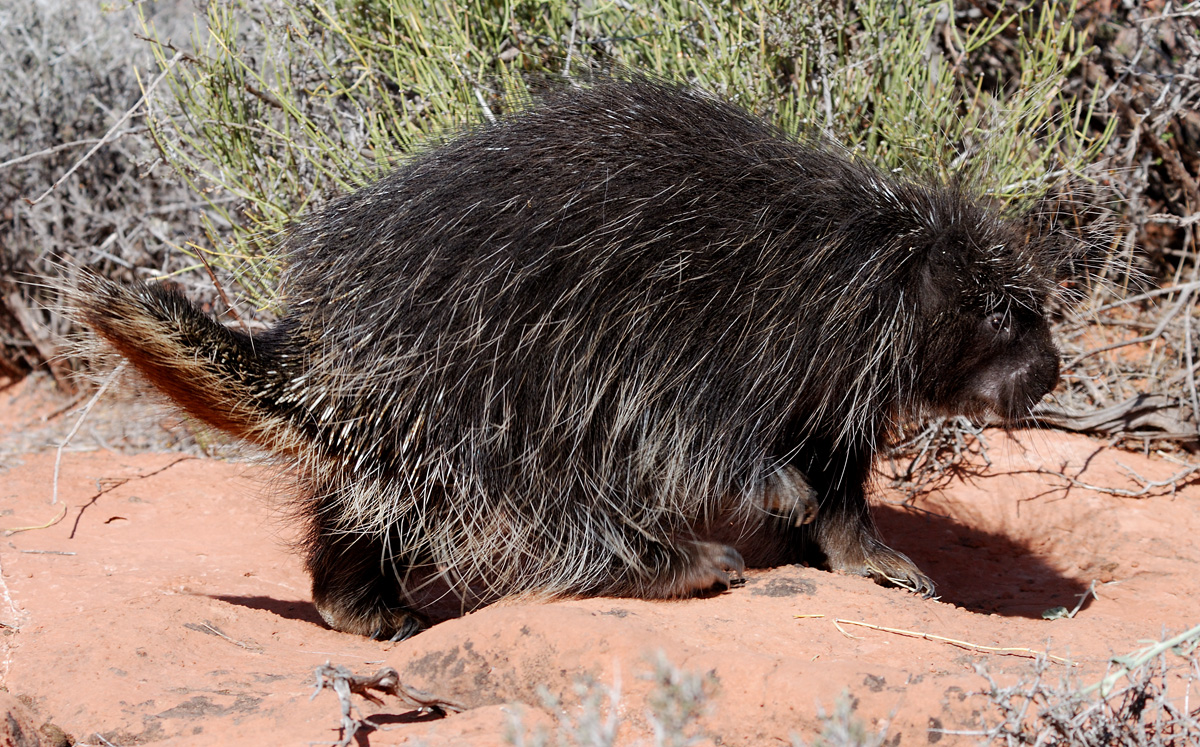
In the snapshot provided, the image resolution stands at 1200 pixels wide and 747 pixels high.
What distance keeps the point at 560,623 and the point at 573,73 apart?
2.18 meters

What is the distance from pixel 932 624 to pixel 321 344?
1.71 metres

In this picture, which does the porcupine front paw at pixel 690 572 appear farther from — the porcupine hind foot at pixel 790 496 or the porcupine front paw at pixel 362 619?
the porcupine front paw at pixel 362 619

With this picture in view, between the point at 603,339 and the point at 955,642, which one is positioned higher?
the point at 603,339

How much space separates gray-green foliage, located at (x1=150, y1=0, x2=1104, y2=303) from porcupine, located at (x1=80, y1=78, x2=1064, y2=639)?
0.86 meters

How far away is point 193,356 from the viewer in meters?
2.45

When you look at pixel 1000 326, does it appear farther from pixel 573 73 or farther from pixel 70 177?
pixel 70 177

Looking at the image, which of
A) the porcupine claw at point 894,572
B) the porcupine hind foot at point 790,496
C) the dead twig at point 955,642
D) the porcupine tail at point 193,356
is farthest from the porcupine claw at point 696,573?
the porcupine tail at point 193,356

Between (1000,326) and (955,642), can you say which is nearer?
(955,642)

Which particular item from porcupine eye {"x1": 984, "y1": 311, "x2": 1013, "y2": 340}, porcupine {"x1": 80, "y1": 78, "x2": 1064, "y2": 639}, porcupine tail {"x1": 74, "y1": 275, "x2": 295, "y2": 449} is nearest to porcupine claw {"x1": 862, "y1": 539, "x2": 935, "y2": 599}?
porcupine {"x1": 80, "y1": 78, "x2": 1064, "y2": 639}

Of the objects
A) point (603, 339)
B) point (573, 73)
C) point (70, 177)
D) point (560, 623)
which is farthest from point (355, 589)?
point (70, 177)

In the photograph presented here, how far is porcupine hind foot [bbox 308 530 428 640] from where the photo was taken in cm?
294

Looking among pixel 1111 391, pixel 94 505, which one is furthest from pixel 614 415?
pixel 1111 391

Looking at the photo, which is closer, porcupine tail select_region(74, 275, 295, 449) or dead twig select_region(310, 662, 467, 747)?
dead twig select_region(310, 662, 467, 747)

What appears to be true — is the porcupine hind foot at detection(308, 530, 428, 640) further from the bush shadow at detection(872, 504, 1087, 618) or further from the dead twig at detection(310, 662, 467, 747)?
the bush shadow at detection(872, 504, 1087, 618)
